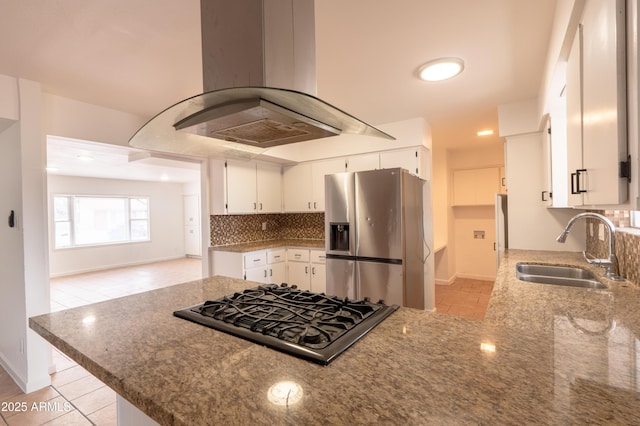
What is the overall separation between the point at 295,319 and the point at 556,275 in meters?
2.15

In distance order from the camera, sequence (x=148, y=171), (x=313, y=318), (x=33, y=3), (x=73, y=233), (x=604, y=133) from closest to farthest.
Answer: (x=604, y=133)
(x=313, y=318)
(x=33, y=3)
(x=148, y=171)
(x=73, y=233)

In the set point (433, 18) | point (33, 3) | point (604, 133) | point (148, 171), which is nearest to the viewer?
point (604, 133)

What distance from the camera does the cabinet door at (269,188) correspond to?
4309 millimetres

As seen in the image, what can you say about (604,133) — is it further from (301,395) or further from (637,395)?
(301,395)

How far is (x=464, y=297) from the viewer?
4438 millimetres

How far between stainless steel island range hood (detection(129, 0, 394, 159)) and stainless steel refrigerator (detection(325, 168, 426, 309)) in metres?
1.78

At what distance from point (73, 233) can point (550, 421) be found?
8.97 metres

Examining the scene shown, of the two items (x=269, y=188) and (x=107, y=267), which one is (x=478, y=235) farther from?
(x=107, y=267)

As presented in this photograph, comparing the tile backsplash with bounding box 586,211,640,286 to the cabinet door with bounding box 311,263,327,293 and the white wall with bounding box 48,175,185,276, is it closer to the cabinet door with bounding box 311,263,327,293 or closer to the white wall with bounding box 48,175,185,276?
the cabinet door with bounding box 311,263,327,293

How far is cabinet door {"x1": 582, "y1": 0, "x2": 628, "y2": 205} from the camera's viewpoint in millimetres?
844

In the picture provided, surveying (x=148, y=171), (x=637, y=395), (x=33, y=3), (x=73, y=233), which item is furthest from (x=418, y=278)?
(x=73, y=233)

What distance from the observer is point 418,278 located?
3268 millimetres

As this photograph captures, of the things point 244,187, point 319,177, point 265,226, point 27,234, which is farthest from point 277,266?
point 27,234

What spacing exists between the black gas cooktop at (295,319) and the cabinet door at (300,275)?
2.38 m
